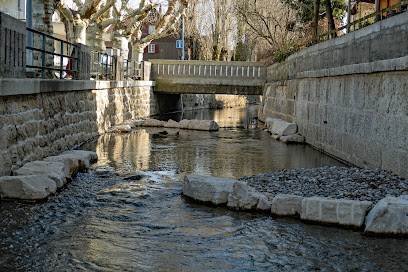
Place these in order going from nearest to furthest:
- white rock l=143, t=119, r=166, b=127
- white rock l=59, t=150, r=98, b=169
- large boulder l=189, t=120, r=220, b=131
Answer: white rock l=59, t=150, r=98, b=169, large boulder l=189, t=120, r=220, b=131, white rock l=143, t=119, r=166, b=127

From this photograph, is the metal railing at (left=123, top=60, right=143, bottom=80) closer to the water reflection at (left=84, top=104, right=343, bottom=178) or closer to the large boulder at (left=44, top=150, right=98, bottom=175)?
the water reflection at (left=84, top=104, right=343, bottom=178)

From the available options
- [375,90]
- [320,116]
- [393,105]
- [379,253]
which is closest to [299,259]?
[379,253]

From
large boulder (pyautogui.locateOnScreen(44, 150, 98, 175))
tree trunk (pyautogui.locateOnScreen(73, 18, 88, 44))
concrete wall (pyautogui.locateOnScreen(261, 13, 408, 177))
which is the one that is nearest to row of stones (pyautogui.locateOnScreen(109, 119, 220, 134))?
tree trunk (pyautogui.locateOnScreen(73, 18, 88, 44))

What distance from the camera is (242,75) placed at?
2617 centimetres

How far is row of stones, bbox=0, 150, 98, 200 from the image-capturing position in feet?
24.8

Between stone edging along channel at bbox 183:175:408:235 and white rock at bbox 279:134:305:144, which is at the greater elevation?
white rock at bbox 279:134:305:144

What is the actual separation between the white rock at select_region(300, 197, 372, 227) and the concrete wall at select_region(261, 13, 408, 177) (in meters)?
2.01

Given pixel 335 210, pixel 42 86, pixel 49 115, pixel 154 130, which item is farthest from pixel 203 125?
pixel 335 210

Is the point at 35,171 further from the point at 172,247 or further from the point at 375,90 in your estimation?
the point at 375,90

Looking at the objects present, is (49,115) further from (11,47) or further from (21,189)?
(21,189)

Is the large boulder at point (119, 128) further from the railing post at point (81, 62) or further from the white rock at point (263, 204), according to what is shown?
the white rock at point (263, 204)

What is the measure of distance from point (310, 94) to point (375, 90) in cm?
566

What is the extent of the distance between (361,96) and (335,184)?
3326 mm

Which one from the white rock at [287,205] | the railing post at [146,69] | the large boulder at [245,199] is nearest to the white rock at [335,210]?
the white rock at [287,205]
